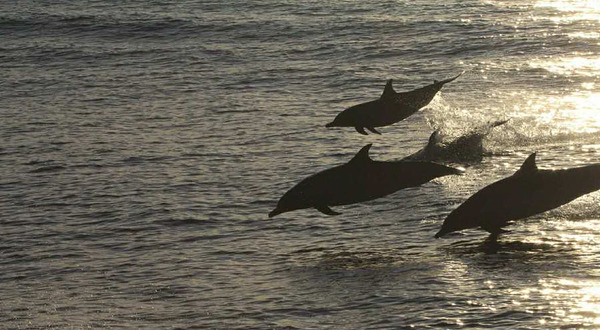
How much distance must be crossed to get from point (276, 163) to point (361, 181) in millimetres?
4824

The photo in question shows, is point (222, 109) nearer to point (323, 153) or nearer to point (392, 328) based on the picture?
point (323, 153)

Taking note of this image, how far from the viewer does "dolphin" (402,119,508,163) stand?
20.2 m

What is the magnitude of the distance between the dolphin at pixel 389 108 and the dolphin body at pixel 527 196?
5.20 metres

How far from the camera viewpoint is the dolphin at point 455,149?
20.2 m

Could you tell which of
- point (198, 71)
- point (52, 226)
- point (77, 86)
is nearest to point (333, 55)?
point (198, 71)

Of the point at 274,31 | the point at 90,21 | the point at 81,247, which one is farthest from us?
the point at 90,21

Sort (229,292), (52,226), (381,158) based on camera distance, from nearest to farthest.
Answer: (229,292) → (52,226) → (381,158)

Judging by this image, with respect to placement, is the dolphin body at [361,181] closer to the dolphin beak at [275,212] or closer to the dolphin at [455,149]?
the dolphin beak at [275,212]

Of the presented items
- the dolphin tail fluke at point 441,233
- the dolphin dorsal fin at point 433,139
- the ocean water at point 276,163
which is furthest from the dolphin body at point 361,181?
the dolphin dorsal fin at point 433,139

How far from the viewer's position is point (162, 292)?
14.2 metres

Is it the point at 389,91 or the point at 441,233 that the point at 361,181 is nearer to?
the point at 441,233

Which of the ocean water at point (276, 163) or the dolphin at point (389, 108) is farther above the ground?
the dolphin at point (389, 108)

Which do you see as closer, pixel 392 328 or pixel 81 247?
pixel 392 328

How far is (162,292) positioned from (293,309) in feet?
5.64
